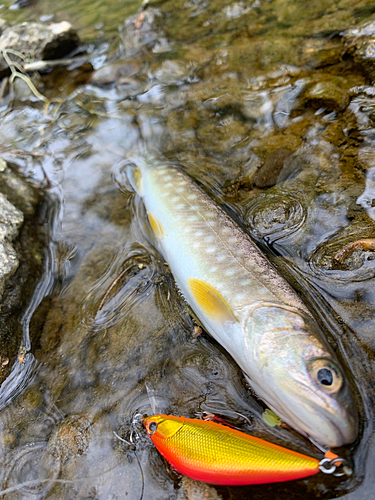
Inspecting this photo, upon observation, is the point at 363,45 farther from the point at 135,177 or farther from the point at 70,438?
Answer: the point at 70,438

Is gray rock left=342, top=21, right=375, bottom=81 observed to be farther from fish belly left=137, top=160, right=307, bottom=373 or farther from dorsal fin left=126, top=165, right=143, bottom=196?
dorsal fin left=126, top=165, right=143, bottom=196

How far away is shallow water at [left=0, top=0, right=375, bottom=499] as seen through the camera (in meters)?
2.35

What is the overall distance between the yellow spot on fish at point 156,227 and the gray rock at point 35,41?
4.91 m

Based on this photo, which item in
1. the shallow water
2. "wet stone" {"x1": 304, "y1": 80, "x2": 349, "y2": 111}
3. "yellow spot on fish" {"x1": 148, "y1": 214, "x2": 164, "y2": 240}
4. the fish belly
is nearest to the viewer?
the shallow water

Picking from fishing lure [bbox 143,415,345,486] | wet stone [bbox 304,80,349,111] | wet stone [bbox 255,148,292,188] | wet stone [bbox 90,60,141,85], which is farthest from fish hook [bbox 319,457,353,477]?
wet stone [bbox 90,60,141,85]

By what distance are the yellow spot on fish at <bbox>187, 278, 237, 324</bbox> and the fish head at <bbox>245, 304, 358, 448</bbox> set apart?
0.21 meters

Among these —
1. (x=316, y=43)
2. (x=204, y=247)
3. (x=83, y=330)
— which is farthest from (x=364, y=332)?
(x=316, y=43)

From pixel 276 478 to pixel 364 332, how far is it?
4.23ft

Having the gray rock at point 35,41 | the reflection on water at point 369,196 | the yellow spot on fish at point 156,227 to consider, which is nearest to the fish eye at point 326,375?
the reflection on water at point 369,196

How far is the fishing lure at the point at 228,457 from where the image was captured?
1.79m

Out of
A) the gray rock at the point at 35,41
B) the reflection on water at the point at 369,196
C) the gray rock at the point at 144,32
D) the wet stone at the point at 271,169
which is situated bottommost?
the reflection on water at the point at 369,196

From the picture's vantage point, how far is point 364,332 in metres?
2.42

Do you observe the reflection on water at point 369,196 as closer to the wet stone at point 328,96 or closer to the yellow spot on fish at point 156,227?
the wet stone at point 328,96

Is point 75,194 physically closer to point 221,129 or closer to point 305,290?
point 221,129
